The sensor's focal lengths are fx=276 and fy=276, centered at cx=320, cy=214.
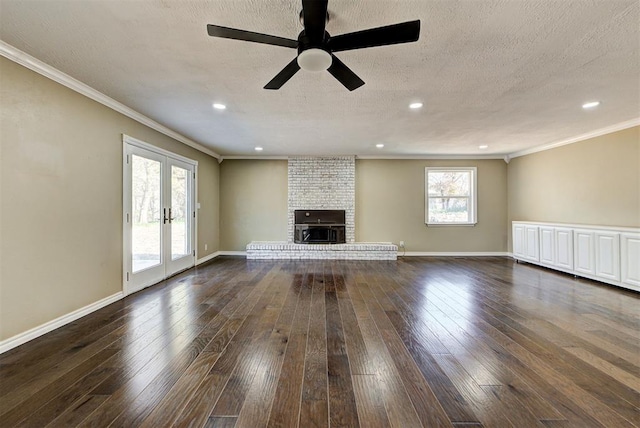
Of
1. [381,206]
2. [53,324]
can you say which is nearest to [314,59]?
[53,324]

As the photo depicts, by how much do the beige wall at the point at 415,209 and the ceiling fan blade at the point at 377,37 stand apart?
5.24 metres

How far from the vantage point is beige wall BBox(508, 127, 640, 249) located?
4.18 m

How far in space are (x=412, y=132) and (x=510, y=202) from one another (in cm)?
385

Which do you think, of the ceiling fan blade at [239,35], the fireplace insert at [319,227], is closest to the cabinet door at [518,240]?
the fireplace insert at [319,227]

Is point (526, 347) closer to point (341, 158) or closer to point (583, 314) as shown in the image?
point (583, 314)

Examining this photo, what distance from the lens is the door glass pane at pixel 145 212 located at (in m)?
3.82

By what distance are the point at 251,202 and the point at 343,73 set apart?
5322 mm

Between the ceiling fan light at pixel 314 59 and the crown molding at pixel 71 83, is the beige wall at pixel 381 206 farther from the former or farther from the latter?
the ceiling fan light at pixel 314 59

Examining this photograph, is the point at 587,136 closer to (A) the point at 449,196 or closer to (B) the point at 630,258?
(B) the point at 630,258

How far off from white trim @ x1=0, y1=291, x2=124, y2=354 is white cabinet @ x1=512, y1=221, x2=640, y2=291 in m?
6.89

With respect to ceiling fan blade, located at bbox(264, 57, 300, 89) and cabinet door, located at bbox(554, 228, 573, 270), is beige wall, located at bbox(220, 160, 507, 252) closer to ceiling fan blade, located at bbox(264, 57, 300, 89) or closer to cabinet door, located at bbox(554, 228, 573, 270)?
cabinet door, located at bbox(554, 228, 573, 270)

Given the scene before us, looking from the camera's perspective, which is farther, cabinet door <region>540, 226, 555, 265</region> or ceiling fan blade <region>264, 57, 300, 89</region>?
cabinet door <region>540, 226, 555, 265</region>

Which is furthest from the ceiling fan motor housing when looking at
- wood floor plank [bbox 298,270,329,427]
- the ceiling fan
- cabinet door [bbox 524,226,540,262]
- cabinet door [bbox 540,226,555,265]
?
cabinet door [bbox 524,226,540,262]

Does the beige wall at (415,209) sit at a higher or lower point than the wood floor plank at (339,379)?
higher
